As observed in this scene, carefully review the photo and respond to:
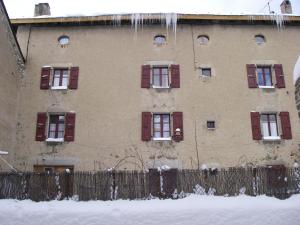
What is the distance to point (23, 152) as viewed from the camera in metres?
16.3

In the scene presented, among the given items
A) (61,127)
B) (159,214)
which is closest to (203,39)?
(61,127)

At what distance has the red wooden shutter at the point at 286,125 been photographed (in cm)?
1631

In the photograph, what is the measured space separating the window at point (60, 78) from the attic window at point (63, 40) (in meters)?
1.40

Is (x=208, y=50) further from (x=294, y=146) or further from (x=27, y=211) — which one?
(x=27, y=211)

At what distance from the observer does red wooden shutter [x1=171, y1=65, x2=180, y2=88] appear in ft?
56.0

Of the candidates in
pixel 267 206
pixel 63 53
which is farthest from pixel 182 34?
pixel 267 206

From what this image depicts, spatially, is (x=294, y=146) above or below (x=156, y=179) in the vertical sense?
above

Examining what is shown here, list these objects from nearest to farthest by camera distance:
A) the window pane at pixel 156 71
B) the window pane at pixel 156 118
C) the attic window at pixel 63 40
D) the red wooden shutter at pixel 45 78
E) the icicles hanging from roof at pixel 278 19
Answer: the window pane at pixel 156 118, the red wooden shutter at pixel 45 78, the window pane at pixel 156 71, the icicles hanging from roof at pixel 278 19, the attic window at pixel 63 40

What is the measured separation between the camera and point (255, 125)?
16406 millimetres

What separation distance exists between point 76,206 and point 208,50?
10470mm

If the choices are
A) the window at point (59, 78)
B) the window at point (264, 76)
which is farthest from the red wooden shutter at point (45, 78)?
the window at point (264, 76)

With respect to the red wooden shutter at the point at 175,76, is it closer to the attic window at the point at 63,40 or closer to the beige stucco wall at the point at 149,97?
the beige stucco wall at the point at 149,97

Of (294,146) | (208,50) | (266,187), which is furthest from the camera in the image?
(208,50)

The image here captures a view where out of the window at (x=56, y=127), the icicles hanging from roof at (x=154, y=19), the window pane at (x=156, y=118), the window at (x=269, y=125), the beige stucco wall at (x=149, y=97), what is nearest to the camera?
the beige stucco wall at (x=149, y=97)
